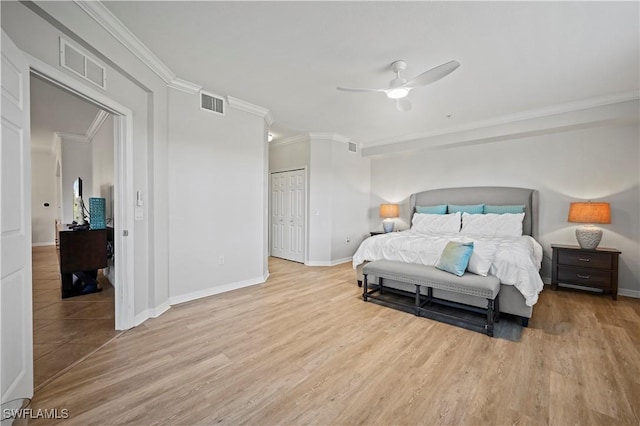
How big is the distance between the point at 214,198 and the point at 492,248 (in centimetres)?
358

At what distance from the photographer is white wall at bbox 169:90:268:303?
340 cm

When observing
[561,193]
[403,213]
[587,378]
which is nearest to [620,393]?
[587,378]

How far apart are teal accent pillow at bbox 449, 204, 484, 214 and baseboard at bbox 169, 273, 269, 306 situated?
3.71 meters

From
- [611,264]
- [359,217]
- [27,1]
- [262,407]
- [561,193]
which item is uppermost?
[27,1]

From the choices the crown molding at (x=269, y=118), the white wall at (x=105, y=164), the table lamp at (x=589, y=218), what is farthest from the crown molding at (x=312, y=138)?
the table lamp at (x=589, y=218)

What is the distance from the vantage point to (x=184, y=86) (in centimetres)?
337

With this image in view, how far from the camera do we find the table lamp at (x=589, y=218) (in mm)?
3773

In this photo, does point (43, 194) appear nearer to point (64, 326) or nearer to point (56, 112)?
point (56, 112)

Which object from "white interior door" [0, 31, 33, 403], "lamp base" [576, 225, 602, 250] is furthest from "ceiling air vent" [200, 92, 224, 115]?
"lamp base" [576, 225, 602, 250]

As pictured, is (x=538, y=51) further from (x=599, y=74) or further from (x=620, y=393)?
(x=620, y=393)

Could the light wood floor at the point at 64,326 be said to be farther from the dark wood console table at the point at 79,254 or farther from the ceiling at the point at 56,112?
the ceiling at the point at 56,112

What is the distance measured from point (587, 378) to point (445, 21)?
9.72 feet

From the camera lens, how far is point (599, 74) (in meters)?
3.07

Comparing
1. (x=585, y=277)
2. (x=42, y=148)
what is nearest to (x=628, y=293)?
(x=585, y=277)
